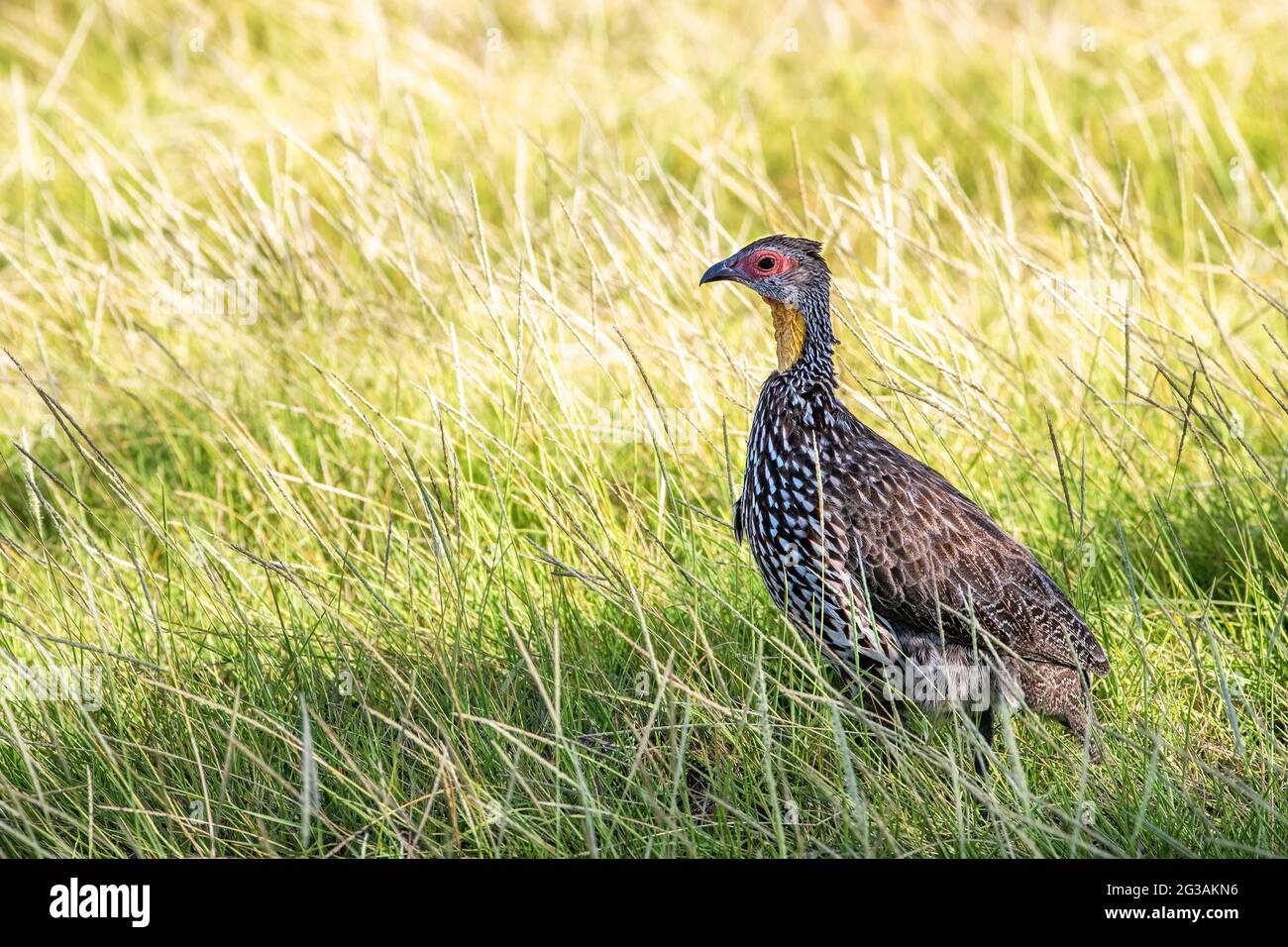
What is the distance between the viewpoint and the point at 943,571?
3.35m

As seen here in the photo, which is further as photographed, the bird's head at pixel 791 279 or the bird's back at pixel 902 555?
the bird's head at pixel 791 279

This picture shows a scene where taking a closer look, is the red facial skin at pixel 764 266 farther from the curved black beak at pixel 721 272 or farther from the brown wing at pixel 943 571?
the brown wing at pixel 943 571

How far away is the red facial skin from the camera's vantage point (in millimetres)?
3662

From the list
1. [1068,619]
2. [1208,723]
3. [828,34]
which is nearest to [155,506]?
[1068,619]

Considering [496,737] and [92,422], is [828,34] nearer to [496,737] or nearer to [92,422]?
[92,422]

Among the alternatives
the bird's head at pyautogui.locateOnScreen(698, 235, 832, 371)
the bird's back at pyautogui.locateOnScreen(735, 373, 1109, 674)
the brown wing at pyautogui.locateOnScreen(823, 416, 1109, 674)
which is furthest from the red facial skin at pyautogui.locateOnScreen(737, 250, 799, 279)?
the brown wing at pyautogui.locateOnScreen(823, 416, 1109, 674)

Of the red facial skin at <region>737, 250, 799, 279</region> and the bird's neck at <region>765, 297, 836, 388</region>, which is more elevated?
the red facial skin at <region>737, 250, 799, 279</region>

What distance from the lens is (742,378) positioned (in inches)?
165

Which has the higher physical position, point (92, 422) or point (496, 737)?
point (92, 422)

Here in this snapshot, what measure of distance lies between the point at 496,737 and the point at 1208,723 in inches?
57.4

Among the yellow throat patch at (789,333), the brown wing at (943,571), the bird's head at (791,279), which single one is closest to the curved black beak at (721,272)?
the bird's head at (791,279)

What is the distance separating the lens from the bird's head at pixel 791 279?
12.0 feet

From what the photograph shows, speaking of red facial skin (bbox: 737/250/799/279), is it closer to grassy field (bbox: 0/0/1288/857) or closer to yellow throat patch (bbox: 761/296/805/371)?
yellow throat patch (bbox: 761/296/805/371)

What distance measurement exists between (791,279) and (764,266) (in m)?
0.07
